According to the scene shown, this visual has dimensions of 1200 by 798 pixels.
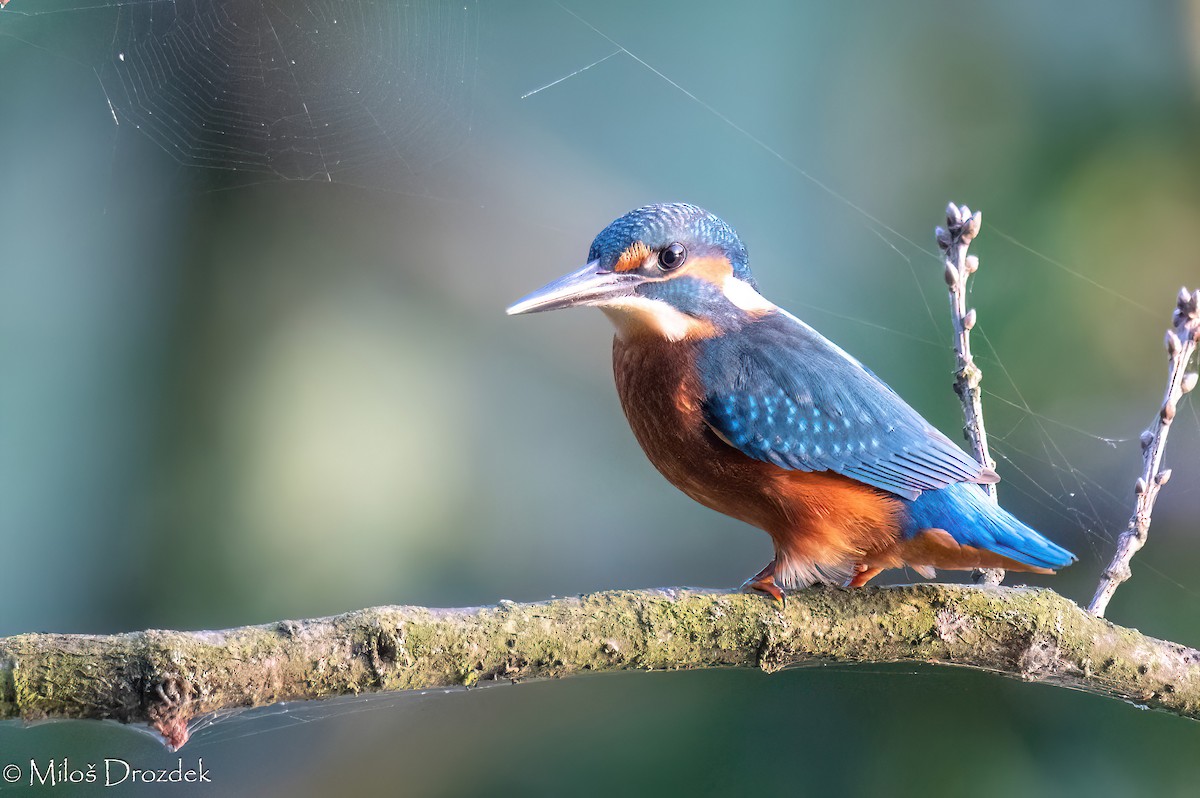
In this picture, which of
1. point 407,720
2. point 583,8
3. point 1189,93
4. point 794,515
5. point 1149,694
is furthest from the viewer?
point 583,8

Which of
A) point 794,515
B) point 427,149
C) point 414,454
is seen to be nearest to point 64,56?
point 427,149

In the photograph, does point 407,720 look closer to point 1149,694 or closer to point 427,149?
point 427,149

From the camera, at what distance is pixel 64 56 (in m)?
2.03

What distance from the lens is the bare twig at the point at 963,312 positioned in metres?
1.23

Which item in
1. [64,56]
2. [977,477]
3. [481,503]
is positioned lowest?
[977,477]

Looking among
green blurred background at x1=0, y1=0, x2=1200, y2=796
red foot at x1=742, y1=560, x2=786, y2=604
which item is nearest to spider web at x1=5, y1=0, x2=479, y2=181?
green blurred background at x1=0, y1=0, x2=1200, y2=796

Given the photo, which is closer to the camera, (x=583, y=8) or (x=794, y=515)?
(x=794, y=515)

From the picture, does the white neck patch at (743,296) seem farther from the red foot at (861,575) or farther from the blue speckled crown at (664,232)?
the red foot at (861,575)

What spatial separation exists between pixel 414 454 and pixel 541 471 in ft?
0.93

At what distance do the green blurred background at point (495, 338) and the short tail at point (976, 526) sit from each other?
72 cm

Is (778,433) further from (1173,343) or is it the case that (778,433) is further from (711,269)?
(1173,343)

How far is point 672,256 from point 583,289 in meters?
0.12

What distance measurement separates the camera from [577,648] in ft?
3.47

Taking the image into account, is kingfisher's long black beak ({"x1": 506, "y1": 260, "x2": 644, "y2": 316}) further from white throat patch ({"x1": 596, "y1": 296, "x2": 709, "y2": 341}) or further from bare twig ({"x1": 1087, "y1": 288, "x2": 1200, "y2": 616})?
bare twig ({"x1": 1087, "y1": 288, "x2": 1200, "y2": 616})
